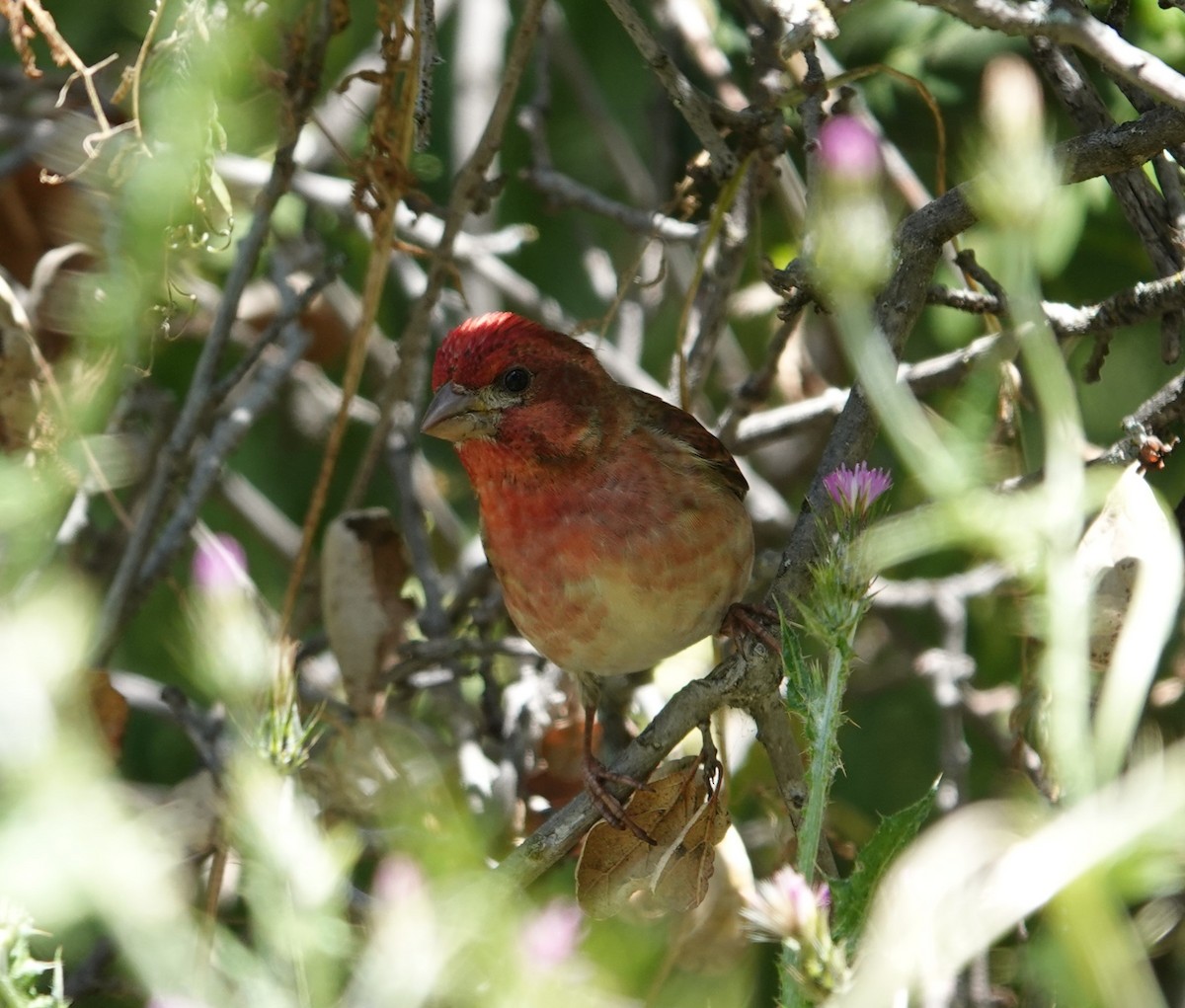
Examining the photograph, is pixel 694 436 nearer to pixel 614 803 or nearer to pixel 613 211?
pixel 613 211

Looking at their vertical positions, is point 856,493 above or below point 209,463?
above

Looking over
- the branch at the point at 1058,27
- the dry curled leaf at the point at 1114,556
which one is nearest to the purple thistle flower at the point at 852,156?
the branch at the point at 1058,27

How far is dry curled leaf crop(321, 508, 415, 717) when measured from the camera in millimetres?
3865

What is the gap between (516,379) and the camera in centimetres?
365

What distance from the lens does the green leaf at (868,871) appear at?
5.77 ft

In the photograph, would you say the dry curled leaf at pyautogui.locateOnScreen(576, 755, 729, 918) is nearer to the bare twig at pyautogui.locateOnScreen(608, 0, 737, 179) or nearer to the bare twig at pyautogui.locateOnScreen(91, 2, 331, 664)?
the bare twig at pyautogui.locateOnScreen(91, 2, 331, 664)

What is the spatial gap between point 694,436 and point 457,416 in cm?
61

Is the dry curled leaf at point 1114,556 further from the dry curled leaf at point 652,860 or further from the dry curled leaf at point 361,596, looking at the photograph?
the dry curled leaf at point 361,596

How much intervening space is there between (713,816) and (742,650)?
1.12 feet

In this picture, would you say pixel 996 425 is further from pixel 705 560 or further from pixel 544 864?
pixel 544 864

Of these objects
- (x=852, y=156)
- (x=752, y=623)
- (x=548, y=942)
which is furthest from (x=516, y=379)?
(x=548, y=942)

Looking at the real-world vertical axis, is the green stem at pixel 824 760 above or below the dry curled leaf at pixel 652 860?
above

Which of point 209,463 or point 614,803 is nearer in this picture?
point 614,803

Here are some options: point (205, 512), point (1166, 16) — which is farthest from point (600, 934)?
point (205, 512)
